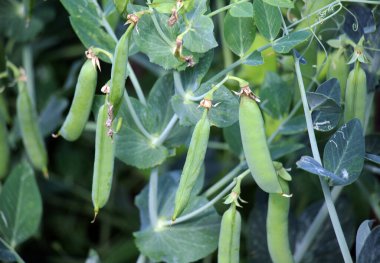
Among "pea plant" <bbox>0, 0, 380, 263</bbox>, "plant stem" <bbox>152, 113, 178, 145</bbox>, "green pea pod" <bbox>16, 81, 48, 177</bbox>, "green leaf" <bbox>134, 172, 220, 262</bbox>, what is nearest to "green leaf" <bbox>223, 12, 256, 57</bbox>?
"pea plant" <bbox>0, 0, 380, 263</bbox>

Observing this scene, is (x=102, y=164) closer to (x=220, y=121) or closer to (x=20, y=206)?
(x=220, y=121)

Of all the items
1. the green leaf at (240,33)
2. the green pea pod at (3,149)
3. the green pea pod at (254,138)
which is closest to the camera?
the green pea pod at (254,138)

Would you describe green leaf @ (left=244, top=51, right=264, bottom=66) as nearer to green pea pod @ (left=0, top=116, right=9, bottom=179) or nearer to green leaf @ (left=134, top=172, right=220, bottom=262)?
green leaf @ (left=134, top=172, right=220, bottom=262)

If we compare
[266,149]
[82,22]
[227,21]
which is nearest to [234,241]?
[266,149]

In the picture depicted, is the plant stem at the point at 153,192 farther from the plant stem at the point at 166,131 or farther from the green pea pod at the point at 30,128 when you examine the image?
the green pea pod at the point at 30,128

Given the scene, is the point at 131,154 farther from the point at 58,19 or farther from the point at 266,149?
the point at 58,19

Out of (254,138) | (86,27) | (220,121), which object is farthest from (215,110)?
(86,27)

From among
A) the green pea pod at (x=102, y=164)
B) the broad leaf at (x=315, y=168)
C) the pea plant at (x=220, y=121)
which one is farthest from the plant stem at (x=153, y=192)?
the broad leaf at (x=315, y=168)
